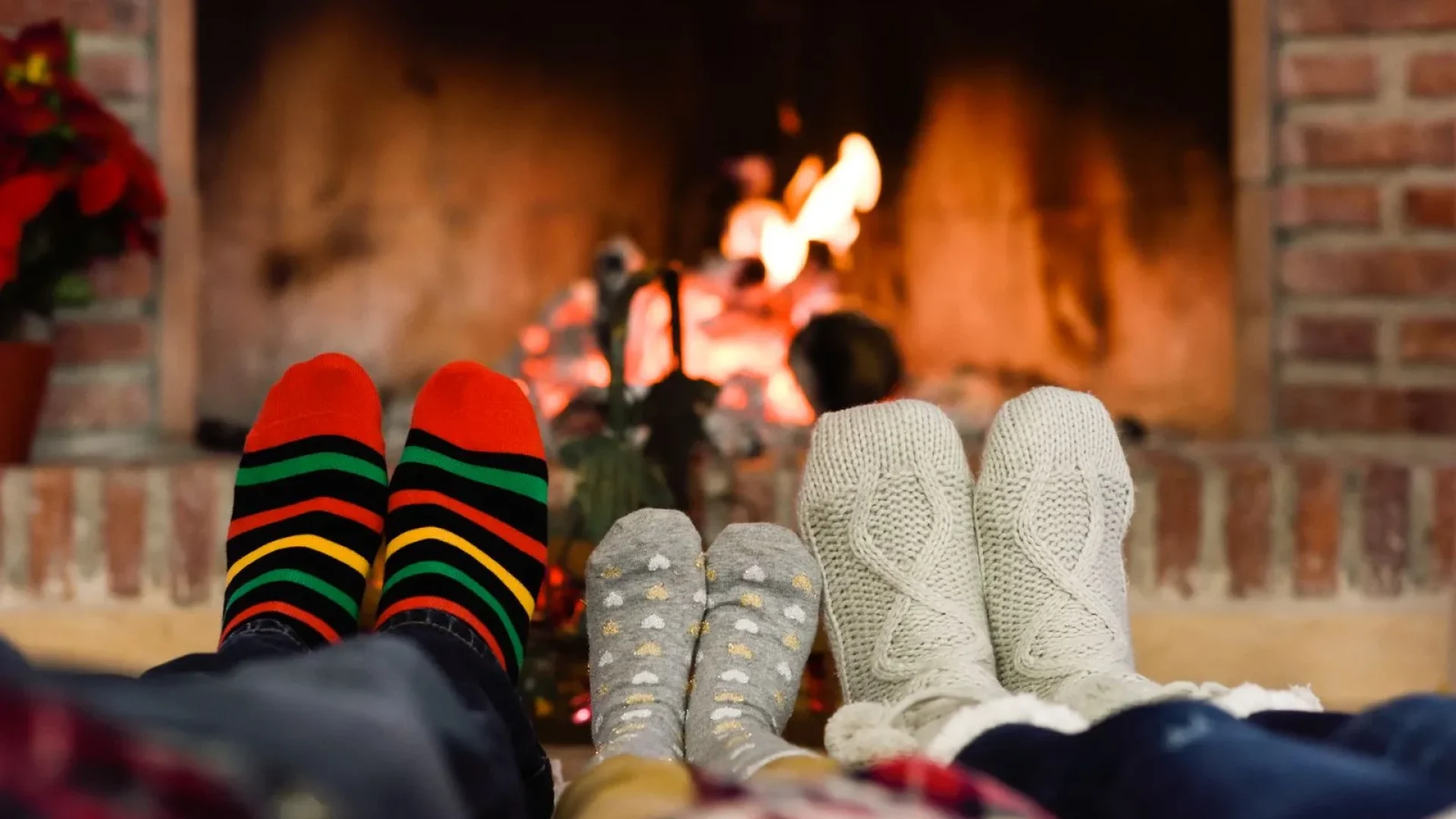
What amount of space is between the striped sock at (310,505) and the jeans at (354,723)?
221mm

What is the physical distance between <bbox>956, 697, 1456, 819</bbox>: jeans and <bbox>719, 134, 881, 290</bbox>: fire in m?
0.91

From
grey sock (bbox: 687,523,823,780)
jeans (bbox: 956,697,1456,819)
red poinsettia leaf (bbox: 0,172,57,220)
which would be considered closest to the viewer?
jeans (bbox: 956,697,1456,819)

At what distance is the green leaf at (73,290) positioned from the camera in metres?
1.27

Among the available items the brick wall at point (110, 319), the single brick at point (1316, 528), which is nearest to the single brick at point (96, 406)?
the brick wall at point (110, 319)

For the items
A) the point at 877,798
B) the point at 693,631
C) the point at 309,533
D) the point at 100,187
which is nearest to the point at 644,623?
the point at 693,631

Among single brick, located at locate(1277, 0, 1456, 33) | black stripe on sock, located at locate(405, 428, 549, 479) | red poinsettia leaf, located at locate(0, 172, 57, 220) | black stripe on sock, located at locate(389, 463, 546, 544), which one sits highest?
single brick, located at locate(1277, 0, 1456, 33)

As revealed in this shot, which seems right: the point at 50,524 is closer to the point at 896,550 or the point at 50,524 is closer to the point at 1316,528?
Result: the point at 896,550

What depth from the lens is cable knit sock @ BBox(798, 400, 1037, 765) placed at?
2.91 feet

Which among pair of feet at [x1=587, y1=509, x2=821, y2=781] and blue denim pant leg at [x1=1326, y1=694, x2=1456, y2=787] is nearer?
blue denim pant leg at [x1=1326, y1=694, x2=1456, y2=787]

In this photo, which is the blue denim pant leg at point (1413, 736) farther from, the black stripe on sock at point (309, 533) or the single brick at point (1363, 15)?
the single brick at point (1363, 15)

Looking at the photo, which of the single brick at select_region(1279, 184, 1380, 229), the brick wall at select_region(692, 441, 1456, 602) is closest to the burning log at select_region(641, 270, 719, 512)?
the brick wall at select_region(692, 441, 1456, 602)

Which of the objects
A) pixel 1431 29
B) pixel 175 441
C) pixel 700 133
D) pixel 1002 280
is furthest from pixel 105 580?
pixel 1431 29

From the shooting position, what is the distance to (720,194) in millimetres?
1446

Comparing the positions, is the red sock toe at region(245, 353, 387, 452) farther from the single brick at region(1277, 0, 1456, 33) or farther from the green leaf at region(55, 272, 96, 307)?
the single brick at region(1277, 0, 1456, 33)
